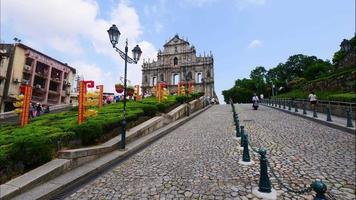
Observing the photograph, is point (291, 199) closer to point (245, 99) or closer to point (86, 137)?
point (86, 137)

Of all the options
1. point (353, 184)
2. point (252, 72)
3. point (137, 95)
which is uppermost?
point (252, 72)

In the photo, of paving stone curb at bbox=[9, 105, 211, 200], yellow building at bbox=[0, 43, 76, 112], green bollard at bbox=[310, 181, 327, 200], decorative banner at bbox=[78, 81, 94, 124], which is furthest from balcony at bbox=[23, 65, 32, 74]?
green bollard at bbox=[310, 181, 327, 200]

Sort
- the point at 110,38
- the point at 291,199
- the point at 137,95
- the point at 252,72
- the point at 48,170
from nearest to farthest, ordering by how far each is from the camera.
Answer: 1. the point at 291,199
2. the point at 48,170
3. the point at 110,38
4. the point at 137,95
5. the point at 252,72

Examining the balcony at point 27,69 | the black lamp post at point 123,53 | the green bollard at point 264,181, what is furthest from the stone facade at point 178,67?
the green bollard at point 264,181

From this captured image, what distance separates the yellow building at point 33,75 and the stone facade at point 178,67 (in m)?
27.3

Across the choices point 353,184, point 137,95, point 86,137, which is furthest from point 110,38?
point 137,95

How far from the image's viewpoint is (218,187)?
5.22 meters

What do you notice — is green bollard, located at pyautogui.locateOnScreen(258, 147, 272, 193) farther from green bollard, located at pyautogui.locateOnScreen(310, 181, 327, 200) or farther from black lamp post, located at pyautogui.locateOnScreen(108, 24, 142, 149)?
black lamp post, located at pyautogui.locateOnScreen(108, 24, 142, 149)

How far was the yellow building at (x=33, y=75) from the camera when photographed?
3191 cm

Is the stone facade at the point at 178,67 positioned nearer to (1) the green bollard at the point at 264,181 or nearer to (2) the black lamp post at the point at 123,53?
(2) the black lamp post at the point at 123,53

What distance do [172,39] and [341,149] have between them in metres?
67.1

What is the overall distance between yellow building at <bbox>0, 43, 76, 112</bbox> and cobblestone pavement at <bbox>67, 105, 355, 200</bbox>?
105 ft

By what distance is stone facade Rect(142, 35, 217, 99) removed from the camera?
6769 centimetres

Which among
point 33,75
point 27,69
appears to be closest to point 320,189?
point 27,69
